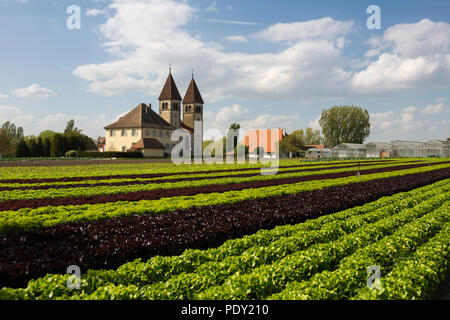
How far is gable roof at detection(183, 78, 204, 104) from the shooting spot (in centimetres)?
9500

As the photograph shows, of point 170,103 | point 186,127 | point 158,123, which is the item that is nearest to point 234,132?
point 186,127

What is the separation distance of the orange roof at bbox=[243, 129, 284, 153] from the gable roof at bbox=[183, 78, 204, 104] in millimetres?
21192

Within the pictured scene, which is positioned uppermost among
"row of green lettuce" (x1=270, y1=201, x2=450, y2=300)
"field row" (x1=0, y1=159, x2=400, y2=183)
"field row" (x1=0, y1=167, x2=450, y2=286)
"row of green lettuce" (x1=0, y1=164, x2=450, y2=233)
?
"field row" (x1=0, y1=159, x2=400, y2=183)

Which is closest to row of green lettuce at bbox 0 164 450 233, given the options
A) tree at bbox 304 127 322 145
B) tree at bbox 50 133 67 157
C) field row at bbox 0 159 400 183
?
field row at bbox 0 159 400 183

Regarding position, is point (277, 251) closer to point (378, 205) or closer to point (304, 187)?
point (378, 205)

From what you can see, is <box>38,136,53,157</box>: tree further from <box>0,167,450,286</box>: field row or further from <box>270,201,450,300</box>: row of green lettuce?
<box>270,201,450,300</box>: row of green lettuce

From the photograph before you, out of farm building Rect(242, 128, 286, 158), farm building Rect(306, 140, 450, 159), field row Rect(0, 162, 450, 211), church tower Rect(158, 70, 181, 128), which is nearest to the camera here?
field row Rect(0, 162, 450, 211)

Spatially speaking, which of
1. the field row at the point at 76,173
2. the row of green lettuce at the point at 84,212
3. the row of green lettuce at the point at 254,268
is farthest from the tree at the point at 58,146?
the row of green lettuce at the point at 254,268

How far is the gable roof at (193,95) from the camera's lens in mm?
95000

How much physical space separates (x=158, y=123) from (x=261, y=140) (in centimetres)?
2560

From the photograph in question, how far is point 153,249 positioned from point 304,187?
11.9 metres

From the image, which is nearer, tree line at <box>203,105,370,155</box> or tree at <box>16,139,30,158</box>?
tree at <box>16,139,30,158</box>
